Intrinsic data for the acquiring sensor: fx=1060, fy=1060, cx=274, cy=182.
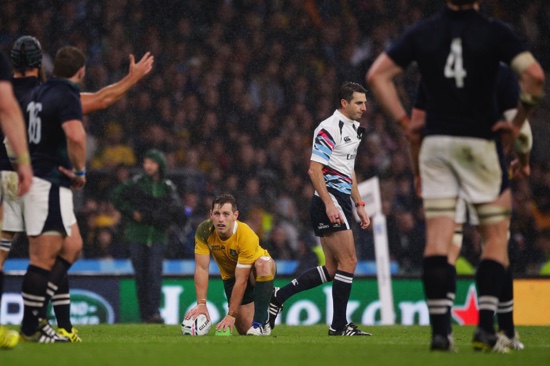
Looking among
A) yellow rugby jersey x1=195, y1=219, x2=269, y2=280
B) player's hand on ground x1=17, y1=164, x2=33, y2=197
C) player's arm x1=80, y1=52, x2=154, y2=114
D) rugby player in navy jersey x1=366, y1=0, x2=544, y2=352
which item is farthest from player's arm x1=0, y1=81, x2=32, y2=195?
yellow rugby jersey x1=195, y1=219, x2=269, y2=280

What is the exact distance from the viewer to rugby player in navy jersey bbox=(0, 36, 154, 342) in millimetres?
7289

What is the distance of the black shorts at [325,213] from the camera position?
9.75 meters

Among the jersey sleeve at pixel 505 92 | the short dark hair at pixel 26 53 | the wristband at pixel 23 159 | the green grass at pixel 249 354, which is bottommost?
the green grass at pixel 249 354

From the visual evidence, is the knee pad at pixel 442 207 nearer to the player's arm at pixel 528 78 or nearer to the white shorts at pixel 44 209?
the player's arm at pixel 528 78

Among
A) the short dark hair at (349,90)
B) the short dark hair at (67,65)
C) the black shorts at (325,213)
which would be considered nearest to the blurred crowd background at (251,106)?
the black shorts at (325,213)

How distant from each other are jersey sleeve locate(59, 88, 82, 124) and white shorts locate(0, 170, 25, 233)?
618 millimetres

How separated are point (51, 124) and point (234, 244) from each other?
2873 millimetres

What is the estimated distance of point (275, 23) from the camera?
2077 centimetres

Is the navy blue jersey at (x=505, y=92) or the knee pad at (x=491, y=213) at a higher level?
the navy blue jersey at (x=505, y=92)

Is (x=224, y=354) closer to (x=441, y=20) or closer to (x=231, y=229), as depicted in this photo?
(x=441, y=20)

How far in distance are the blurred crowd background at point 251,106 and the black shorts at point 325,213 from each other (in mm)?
5822

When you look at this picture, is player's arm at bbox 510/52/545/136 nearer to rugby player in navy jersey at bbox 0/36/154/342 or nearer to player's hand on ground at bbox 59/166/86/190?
player's hand on ground at bbox 59/166/86/190

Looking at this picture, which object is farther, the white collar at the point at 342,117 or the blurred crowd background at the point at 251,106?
the blurred crowd background at the point at 251,106

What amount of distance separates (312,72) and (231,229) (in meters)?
11.1
